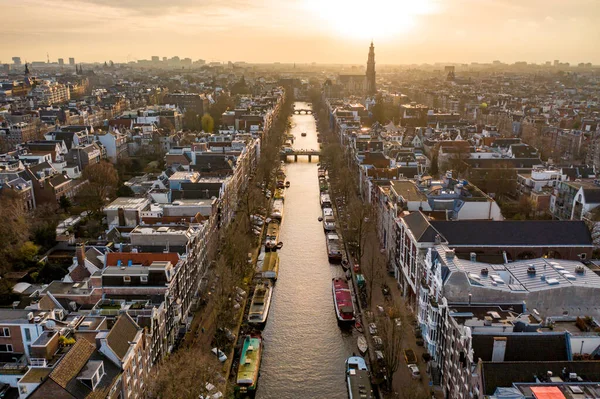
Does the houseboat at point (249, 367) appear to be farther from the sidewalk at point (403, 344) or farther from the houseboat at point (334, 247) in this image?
the houseboat at point (334, 247)

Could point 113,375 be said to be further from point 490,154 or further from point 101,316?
point 490,154

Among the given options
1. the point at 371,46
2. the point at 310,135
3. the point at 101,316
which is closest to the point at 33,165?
the point at 101,316

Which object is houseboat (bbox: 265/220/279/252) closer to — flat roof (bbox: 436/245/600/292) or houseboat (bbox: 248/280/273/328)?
houseboat (bbox: 248/280/273/328)

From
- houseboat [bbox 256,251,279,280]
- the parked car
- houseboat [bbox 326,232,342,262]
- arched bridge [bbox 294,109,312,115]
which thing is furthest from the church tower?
the parked car

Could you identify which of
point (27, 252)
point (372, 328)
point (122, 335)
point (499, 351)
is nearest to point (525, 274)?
point (499, 351)

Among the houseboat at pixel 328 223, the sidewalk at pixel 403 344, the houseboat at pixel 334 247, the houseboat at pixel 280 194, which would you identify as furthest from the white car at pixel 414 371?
the houseboat at pixel 280 194

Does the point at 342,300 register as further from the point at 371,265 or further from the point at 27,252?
the point at 27,252
